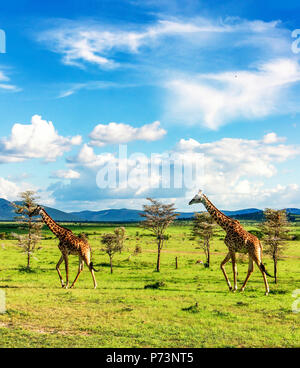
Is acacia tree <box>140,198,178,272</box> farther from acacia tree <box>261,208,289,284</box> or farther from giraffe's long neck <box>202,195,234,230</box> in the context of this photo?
giraffe's long neck <box>202,195,234,230</box>

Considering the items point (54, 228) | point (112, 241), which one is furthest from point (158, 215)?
point (54, 228)

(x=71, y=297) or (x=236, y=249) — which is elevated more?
(x=236, y=249)

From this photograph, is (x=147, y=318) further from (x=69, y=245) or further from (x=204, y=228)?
(x=204, y=228)

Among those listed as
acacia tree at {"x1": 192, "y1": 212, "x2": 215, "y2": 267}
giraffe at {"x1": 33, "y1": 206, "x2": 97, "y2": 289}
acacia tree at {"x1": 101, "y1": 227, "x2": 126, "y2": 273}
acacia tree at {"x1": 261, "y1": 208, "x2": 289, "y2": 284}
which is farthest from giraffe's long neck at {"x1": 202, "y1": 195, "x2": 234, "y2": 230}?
acacia tree at {"x1": 192, "y1": 212, "x2": 215, "y2": 267}

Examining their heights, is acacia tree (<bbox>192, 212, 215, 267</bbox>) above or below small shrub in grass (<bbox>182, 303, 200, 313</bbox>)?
above

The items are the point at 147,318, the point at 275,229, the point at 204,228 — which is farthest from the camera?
the point at 204,228

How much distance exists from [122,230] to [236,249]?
23990mm

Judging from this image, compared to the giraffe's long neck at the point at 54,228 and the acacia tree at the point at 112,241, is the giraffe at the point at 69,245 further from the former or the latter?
the acacia tree at the point at 112,241

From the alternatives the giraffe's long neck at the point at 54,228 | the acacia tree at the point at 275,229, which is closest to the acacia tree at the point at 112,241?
the acacia tree at the point at 275,229

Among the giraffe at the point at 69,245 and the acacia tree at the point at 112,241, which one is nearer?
the giraffe at the point at 69,245

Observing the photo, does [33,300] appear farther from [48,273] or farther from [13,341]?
[48,273]

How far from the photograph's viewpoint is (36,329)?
12.7 m

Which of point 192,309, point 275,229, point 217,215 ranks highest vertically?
point 217,215
